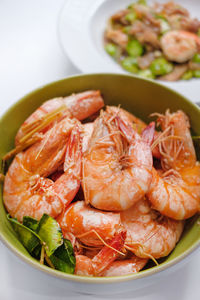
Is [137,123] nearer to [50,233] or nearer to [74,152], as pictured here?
[74,152]

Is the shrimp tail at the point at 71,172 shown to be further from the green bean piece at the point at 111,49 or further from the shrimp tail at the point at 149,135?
the green bean piece at the point at 111,49

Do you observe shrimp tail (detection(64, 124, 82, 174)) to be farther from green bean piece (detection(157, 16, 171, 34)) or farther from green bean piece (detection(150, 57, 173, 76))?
green bean piece (detection(157, 16, 171, 34))

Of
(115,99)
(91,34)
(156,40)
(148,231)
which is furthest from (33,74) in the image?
(148,231)

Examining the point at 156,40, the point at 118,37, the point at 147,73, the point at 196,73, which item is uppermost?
the point at 118,37

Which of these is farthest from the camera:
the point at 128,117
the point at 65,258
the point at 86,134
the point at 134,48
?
the point at 134,48

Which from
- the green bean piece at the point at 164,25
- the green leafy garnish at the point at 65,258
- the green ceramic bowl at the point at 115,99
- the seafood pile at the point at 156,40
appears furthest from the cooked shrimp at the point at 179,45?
the green leafy garnish at the point at 65,258

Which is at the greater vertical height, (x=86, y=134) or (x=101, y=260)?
(x=86, y=134)

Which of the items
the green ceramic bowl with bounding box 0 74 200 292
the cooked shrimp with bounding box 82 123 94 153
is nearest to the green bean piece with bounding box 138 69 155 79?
the green ceramic bowl with bounding box 0 74 200 292
